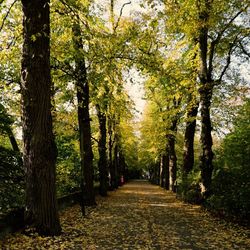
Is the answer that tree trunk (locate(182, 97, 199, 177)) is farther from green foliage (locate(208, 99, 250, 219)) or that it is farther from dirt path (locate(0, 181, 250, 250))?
dirt path (locate(0, 181, 250, 250))

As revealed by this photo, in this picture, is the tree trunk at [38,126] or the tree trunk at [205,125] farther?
the tree trunk at [205,125]

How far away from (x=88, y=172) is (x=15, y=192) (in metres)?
6.32

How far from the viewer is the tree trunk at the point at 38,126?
945 cm

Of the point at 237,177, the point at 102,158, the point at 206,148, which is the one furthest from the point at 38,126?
the point at 102,158

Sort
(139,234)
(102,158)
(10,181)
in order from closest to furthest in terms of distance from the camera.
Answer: (139,234), (10,181), (102,158)

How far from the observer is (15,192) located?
1235 centimetres

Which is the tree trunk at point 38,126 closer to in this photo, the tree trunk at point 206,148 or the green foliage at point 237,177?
the green foliage at point 237,177

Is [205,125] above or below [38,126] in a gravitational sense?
above

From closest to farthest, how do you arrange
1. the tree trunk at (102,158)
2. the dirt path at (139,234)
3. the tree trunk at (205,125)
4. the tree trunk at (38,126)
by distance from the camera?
the dirt path at (139,234)
the tree trunk at (38,126)
the tree trunk at (205,125)
the tree trunk at (102,158)

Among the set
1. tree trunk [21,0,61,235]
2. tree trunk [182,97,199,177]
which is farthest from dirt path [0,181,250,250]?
tree trunk [182,97,199,177]

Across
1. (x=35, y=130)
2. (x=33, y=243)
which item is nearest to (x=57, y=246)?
(x=33, y=243)

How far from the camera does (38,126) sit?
962cm

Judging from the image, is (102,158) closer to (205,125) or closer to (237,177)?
(205,125)

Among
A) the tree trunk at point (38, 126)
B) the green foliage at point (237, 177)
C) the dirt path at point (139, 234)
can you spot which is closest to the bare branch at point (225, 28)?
the green foliage at point (237, 177)
